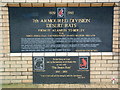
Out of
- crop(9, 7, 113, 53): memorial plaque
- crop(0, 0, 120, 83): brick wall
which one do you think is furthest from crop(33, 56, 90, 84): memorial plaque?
crop(9, 7, 113, 53): memorial plaque

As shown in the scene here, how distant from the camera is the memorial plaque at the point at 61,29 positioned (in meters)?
4.70

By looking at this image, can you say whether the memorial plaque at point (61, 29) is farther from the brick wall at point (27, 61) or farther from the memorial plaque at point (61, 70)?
the memorial plaque at point (61, 70)

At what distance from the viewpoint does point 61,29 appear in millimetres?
4750

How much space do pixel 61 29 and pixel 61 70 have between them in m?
1.14

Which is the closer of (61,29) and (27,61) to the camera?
(61,29)

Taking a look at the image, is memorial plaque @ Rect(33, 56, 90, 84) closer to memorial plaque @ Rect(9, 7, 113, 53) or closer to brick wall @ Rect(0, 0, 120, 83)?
brick wall @ Rect(0, 0, 120, 83)

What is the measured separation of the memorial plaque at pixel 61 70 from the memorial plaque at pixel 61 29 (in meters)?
0.28

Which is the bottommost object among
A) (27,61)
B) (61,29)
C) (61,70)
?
(61,70)

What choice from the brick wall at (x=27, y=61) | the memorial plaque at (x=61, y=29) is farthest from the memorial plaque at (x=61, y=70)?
the memorial plaque at (x=61, y=29)

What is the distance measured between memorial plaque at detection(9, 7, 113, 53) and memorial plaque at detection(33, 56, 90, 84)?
0.28 meters

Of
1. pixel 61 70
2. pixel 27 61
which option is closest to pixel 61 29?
pixel 61 70

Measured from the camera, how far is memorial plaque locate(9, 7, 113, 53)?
15.4 feet

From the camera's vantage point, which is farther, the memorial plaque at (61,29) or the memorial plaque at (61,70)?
the memorial plaque at (61,70)

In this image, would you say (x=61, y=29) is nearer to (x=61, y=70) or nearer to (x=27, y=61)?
(x=61, y=70)
